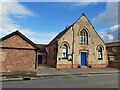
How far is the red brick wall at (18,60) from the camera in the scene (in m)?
18.4

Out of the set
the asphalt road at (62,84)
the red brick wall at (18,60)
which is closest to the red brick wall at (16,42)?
the red brick wall at (18,60)

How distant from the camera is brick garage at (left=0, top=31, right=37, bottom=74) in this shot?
18312mm

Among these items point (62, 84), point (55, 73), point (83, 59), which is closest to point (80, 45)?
point (83, 59)

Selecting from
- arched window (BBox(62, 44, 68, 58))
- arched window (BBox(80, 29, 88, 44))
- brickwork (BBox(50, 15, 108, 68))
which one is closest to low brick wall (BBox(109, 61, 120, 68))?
brickwork (BBox(50, 15, 108, 68))

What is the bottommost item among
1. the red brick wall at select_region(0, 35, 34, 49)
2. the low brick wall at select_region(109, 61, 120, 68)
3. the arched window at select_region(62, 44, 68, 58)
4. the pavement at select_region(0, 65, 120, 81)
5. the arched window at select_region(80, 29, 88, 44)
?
the pavement at select_region(0, 65, 120, 81)

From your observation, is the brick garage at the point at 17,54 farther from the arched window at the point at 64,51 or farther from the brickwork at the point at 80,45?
the arched window at the point at 64,51

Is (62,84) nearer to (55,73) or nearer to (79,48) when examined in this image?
(55,73)

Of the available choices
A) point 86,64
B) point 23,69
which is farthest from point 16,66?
point 86,64

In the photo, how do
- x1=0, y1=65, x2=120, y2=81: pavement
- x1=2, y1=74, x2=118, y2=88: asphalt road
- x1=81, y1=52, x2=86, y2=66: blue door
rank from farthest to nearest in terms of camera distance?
1. x1=81, y1=52, x2=86, y2=66: blue door
2. x1=0, y1=65, x2=120, y2=81: pavement
3. x1=2, y1=74, x2=118, y2=88: asphalt road

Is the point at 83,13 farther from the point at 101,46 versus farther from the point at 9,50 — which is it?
the point at 9,50

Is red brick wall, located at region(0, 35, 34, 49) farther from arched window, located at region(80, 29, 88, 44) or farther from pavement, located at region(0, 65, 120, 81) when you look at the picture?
arched window, located at region(80, 29, 88, 44)

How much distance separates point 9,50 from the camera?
60.8ft

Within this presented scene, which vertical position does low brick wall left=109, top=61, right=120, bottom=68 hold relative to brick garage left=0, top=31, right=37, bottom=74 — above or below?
below

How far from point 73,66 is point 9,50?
39.8 ft
